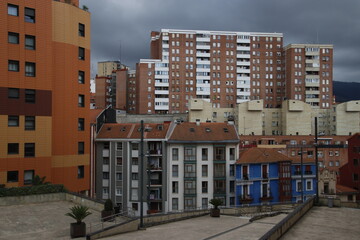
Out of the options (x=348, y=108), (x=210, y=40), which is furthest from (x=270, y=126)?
(x=210, y=40)

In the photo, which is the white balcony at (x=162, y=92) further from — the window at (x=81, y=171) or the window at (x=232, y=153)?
the window at (x=81, y=171)

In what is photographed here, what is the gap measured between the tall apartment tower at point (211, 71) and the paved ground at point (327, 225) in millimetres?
95638

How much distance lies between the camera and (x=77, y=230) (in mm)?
23328

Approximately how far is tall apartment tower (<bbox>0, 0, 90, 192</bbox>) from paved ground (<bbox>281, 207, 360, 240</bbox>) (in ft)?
91.5

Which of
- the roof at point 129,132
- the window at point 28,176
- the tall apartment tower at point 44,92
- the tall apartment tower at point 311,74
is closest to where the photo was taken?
the tall apartment tower at point 44,92

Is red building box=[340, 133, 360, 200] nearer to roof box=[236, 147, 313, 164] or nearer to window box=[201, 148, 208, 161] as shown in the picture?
roof box=[236, 147, 313, 164]

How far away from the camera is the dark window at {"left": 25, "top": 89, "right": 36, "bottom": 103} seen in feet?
128

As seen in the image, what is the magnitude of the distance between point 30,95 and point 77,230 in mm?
20822

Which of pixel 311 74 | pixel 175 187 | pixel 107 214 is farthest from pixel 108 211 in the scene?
pixel 311 74

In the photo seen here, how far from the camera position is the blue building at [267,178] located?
55625mm

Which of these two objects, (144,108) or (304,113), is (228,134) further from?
(144,108)

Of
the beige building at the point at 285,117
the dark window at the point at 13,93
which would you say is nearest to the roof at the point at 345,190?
the beige building at the point at 285,117

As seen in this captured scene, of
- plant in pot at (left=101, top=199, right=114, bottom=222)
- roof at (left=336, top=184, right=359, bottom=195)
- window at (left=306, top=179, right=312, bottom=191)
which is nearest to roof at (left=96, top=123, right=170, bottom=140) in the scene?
window at (left=306, top=179, right=312, bottom=191)

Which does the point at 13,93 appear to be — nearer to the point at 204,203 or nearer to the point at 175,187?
the point at 175,187
